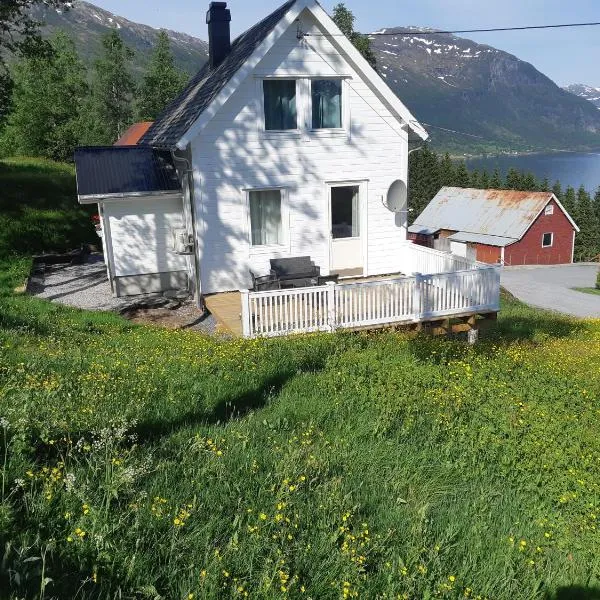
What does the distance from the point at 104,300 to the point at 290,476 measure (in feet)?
38.6

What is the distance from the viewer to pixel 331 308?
38.7 feet

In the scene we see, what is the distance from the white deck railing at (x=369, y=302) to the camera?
11461 mm

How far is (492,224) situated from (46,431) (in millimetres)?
54407

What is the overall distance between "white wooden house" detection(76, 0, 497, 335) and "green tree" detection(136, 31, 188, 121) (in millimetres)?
48581

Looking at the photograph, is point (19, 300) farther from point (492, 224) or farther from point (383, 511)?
point (492, 224)

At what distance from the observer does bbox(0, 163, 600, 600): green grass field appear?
3855 millimetres

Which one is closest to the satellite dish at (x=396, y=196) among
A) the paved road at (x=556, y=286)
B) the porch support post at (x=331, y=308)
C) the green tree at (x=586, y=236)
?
the porch support post at (x=331, y=308)

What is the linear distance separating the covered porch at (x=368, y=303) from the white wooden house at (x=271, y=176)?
1147 millimetres

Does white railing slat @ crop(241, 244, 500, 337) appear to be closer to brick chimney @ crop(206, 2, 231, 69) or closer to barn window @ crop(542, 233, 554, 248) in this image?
brick chimney @ crop(206, 2, 231, 69)

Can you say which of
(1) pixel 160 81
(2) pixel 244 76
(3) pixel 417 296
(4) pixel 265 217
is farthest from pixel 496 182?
(3) pixel 417 296

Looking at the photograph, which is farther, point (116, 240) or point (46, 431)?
point (116, 240)

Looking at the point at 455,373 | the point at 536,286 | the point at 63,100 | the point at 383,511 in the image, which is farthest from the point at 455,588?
the point at 63,100

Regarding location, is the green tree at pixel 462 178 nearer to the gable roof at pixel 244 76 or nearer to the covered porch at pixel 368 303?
the gable roof at pixel 244 76

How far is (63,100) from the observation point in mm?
49219
